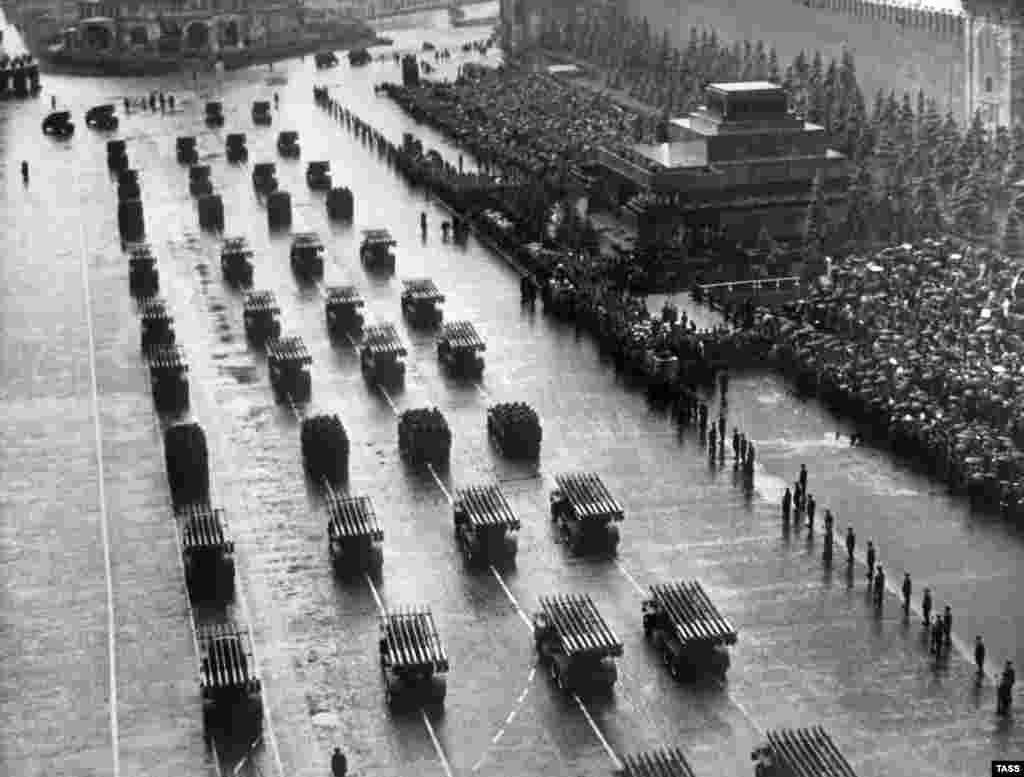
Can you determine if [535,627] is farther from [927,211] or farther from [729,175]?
[729,175]

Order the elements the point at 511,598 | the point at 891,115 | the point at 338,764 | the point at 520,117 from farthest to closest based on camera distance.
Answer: the point at 520,117 → the point at 891,115 → the point at 511,598 → the point at 338,764

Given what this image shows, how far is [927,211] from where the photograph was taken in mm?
74625

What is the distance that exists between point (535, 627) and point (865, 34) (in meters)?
73.3

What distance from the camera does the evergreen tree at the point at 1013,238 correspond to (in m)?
69.3

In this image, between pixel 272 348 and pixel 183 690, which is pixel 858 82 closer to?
pixel 272 348

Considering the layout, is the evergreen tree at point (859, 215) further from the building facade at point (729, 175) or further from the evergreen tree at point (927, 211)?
the evergreen tree at point (927, 211)

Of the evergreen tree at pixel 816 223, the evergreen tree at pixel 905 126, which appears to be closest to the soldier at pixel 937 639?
the evergreen tree at pixel 816 223

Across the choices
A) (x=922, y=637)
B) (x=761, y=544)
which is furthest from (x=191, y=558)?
(x=922, y=637)

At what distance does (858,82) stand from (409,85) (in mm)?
32132

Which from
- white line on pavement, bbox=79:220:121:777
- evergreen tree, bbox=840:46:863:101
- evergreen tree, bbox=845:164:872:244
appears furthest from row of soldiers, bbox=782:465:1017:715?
evergreen tree, bbox=840:46:863:101

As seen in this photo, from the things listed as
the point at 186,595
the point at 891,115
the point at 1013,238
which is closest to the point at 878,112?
the point at 891,115

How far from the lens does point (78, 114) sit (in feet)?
414

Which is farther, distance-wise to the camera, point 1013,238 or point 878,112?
point 878,112

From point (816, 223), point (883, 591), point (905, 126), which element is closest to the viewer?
point (883, 591)
